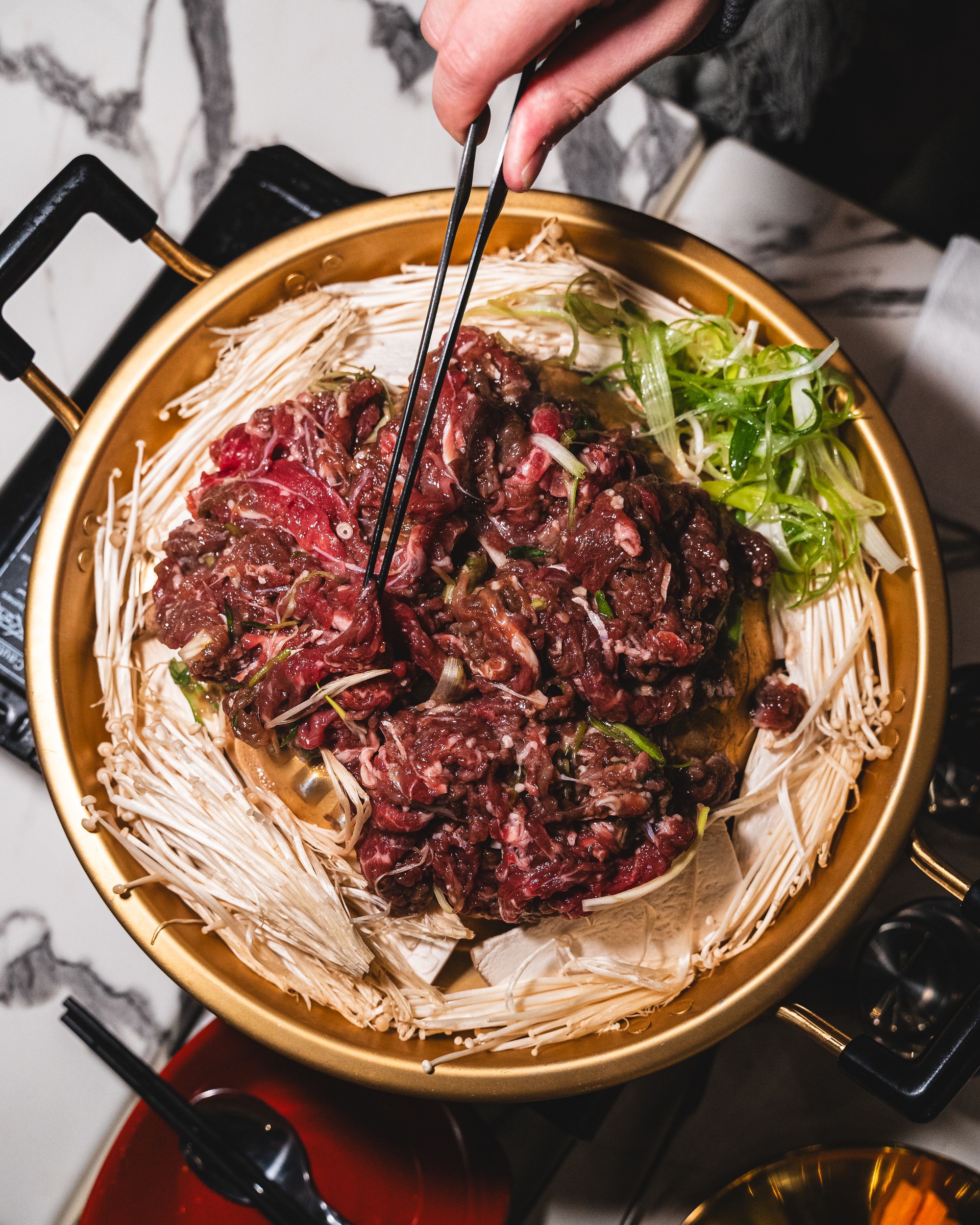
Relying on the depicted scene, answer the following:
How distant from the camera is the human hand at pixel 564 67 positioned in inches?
63.8

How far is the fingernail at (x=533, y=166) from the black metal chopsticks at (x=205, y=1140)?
7.61 feet

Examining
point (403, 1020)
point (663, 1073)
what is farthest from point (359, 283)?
point (663, 1073)

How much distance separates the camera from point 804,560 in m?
2.24

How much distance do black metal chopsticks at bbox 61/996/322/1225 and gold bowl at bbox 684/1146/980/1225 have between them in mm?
1052

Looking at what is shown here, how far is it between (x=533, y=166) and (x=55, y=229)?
1152 millimetres

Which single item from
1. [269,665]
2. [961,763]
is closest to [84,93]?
[269,665]

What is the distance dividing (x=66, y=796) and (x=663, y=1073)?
5.92 feet

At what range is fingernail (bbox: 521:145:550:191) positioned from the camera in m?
1.71

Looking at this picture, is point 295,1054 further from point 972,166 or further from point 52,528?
point 972,166

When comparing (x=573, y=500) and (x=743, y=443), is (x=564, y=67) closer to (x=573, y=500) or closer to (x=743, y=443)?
(x=573, y=500)

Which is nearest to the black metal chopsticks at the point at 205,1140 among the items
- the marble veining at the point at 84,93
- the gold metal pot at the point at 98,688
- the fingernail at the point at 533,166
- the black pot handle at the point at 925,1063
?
the gold metal pot at the point at 98,688

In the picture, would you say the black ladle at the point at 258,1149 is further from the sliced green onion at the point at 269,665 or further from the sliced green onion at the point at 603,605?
the sliced green onion at the point at 603,605

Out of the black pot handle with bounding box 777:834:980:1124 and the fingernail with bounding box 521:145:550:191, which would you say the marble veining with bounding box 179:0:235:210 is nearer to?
the fingernail with bounding box 521:145:550:191

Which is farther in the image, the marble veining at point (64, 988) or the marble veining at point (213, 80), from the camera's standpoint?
the marble veining at point (213, 80)
